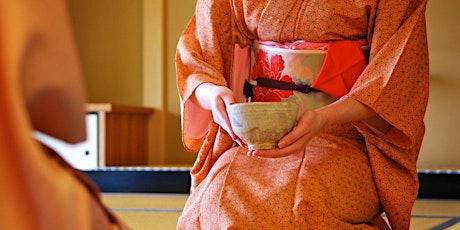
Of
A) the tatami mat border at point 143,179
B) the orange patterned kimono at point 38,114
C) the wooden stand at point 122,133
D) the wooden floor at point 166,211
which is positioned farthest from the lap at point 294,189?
the wooden stand at point 122,133

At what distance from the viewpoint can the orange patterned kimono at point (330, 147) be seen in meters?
1.67

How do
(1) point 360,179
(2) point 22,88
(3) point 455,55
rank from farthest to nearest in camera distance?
(3) point 455,55 → (1) point 360,179 → (2) point 22,88

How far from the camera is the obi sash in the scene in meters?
1.83

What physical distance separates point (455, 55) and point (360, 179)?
121 inches

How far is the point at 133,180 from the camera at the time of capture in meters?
4.59

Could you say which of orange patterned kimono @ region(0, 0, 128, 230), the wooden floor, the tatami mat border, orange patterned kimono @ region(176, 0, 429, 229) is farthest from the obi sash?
the tatami mat border

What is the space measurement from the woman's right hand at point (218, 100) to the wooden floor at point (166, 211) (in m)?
0.87

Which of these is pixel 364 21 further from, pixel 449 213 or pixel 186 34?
pixel 449 213

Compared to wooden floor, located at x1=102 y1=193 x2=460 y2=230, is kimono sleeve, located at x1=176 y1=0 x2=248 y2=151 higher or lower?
higher

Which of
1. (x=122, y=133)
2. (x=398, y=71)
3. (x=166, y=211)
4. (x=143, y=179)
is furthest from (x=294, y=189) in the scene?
(x=122, y=133)

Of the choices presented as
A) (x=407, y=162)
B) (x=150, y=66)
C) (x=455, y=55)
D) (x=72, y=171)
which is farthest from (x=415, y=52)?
(x=150, y=66)

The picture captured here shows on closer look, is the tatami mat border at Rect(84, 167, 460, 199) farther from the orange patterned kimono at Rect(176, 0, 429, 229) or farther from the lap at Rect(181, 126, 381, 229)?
the lap at Rect(181, 126, 381, 229)

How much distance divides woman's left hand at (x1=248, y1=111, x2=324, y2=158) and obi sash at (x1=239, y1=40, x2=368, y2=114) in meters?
0.24

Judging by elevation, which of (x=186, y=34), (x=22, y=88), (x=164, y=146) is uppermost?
(x=22, y=88)
